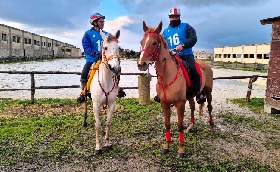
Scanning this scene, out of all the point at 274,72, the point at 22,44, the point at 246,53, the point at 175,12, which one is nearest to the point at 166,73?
the point at 175,12

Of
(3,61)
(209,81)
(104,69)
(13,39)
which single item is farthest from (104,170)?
(13,39)

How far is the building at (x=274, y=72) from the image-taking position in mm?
9859

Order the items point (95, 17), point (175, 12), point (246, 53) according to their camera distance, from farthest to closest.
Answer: point (246, 53), point (95, 17), point (175, 12)

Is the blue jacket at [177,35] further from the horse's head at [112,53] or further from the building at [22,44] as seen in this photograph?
the building at [22,44]

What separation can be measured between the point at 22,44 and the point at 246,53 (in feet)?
178

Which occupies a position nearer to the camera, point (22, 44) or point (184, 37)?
point (184, 37)

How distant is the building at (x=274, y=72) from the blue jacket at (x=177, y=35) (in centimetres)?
589

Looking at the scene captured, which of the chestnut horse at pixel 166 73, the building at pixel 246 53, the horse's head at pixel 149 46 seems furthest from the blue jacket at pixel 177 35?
the building at pixel 246 53

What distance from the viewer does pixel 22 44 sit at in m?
57.0

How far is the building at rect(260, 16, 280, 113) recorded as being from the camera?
9.86 metres

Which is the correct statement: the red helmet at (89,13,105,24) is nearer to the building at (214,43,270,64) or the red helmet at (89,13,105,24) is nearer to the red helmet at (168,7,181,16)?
the red helmet at (168,7,181,16)

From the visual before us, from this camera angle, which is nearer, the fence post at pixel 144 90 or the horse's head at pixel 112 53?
the horse's head at pixel 112 53

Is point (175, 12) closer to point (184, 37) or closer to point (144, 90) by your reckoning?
point (184, 37)

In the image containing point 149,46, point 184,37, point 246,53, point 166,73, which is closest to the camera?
point 149,46
